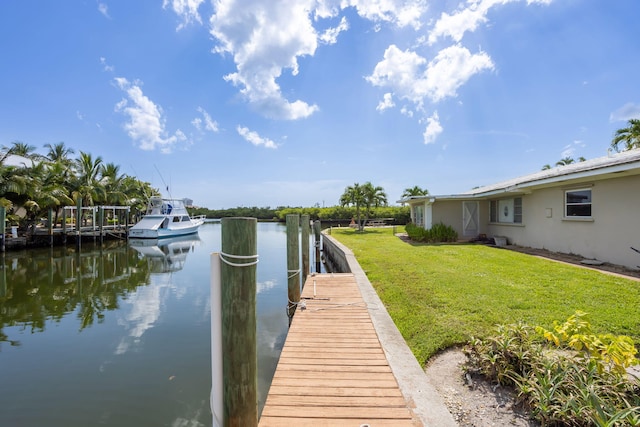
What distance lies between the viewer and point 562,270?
7.75 meters

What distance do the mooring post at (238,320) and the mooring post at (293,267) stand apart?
160 inches

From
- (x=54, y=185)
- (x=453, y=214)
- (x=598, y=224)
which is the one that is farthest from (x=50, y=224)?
(x=598, y=224)

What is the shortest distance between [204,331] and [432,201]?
13147 mm

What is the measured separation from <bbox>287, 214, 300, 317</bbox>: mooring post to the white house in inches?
313

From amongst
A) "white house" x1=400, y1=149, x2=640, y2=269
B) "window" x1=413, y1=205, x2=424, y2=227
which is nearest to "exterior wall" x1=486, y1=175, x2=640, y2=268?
"white house" x1=400, y1=149, x2=640, y2=269

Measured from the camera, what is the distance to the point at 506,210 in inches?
562

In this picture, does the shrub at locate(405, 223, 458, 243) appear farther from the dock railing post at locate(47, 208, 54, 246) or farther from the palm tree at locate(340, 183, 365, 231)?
the dock railing post at locate(47, 208, 54, 246)

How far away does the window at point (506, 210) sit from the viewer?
1340 cm

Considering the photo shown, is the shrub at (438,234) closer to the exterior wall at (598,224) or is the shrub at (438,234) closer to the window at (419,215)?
the window at (419,215)

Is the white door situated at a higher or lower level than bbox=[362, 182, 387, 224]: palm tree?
lower

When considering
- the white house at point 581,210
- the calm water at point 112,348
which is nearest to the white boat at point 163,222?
the calm water at point 112,348

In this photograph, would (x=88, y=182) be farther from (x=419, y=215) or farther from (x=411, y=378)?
(x=411, y=378)

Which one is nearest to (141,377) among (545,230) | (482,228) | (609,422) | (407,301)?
(407,301)

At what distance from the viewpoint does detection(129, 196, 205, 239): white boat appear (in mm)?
25969
